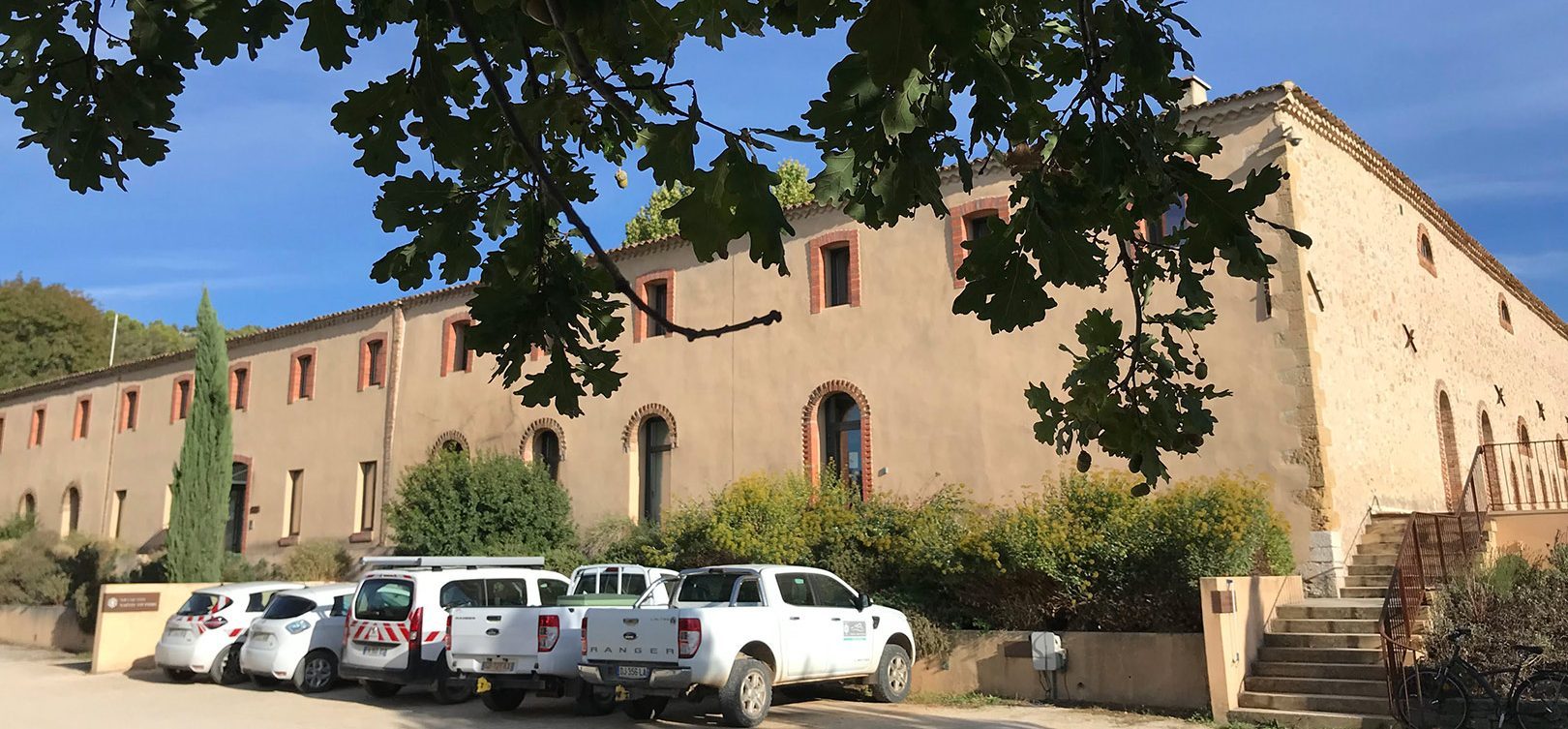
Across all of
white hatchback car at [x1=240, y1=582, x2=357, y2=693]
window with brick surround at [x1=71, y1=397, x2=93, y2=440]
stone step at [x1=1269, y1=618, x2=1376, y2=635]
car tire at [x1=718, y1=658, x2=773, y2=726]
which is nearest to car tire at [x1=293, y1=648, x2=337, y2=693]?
white hatchback car at [x1=240, y1=582, x2=357, y2=693]

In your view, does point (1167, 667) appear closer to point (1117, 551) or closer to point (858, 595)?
point (1117, 551)

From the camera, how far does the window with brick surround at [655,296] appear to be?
21.1 metres

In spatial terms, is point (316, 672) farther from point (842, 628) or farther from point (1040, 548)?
point (1040, 548)

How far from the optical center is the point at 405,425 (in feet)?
81.6

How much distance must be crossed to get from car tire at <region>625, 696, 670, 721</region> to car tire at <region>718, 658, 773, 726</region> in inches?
49.1

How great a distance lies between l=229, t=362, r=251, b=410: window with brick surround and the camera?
95.9ft

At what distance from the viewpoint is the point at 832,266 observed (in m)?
19.2

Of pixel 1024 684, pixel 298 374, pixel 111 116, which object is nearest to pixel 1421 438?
pixel 1024 684

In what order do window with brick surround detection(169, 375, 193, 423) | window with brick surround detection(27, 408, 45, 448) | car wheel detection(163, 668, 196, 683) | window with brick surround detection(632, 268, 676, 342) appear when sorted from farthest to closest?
window with brick surround detection(27, 408, 45, 448), window with brick surround detection(169, 375, 193, 423), window with brick surround detection(632, 268, 676, 342), car wheel detection(163, 668, 196, 683)

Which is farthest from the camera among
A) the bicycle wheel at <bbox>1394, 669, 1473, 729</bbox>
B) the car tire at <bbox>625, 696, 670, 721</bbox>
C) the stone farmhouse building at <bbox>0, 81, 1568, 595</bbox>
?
the stone farmhouse building at <bbox>0, 81, 1568, 595</bbox>

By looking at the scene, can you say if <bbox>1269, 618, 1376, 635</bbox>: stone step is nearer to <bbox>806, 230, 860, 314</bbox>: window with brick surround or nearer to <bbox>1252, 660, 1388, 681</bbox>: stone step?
<bbox>1252, 660, 1388, 681</bbox>: stone step

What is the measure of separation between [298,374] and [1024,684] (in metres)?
21.3

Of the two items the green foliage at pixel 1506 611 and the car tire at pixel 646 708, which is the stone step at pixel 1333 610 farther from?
the car tire at pixel 646 708

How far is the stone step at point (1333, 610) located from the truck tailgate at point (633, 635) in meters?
7.10
